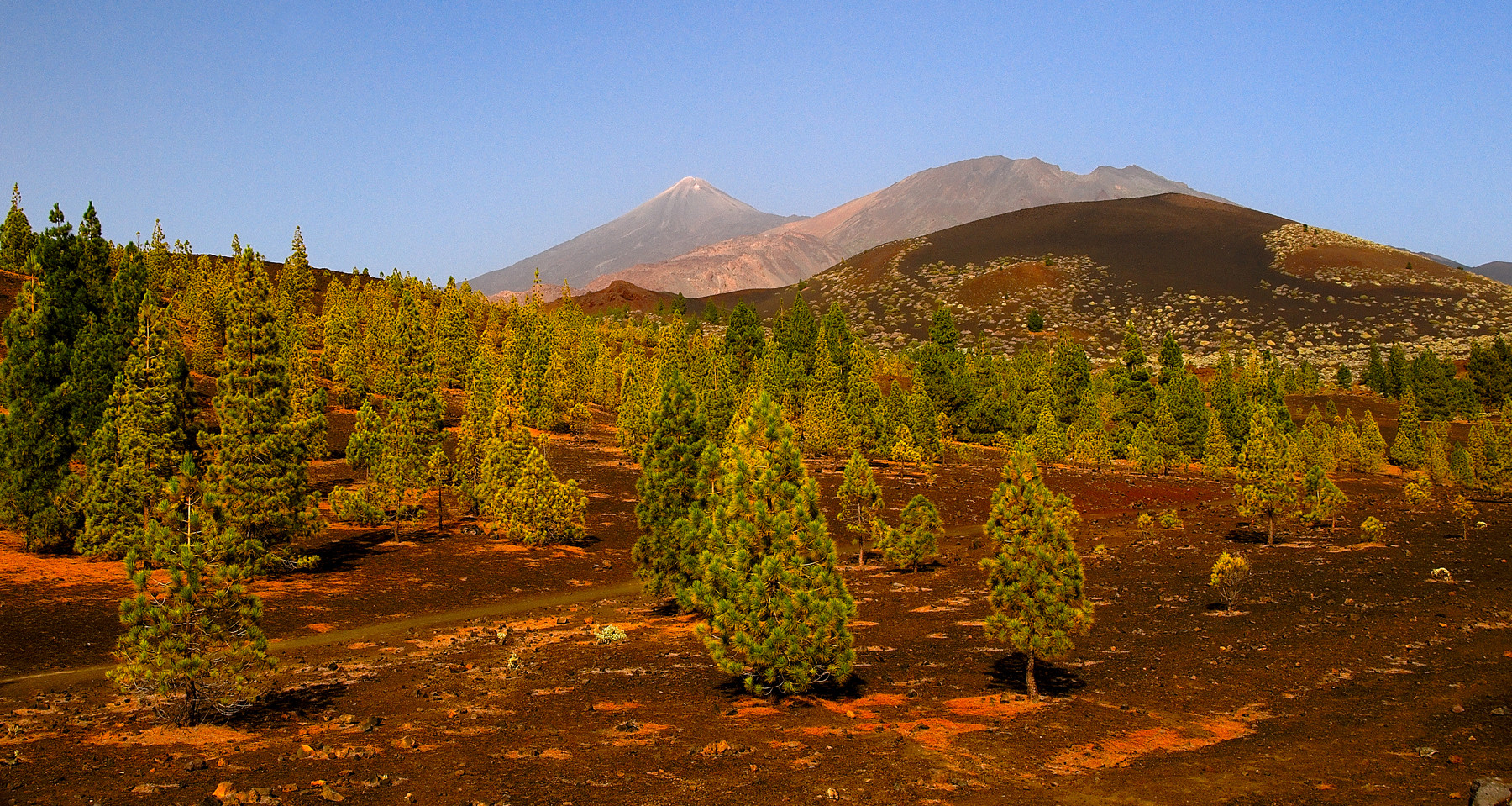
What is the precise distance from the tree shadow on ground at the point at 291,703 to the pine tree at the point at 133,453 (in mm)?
18661

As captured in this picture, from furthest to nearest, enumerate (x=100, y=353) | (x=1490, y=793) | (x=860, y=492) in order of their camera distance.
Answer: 1. (x=860, y=492)
2. (x=100, y=353)
3. (x=1490, y=793)

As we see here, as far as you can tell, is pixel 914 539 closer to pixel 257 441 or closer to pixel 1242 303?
pixel 257 441

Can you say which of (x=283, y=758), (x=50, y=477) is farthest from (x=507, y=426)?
(x=283, y=758)

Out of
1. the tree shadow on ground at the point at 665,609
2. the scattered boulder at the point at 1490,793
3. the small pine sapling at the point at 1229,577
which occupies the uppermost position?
the scattered boulder at the point at 1490,793

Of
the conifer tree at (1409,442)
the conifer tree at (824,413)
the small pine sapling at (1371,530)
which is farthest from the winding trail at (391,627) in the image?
the conifer tree at (1409,442)

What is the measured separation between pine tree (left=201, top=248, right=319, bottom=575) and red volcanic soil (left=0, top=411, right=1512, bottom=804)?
216 cm

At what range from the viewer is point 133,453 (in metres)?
34.5

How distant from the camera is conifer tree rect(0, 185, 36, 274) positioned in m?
74.4

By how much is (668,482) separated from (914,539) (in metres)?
11.8

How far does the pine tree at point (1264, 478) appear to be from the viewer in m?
38.8

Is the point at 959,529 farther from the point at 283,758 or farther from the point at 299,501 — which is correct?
the point at 283,758

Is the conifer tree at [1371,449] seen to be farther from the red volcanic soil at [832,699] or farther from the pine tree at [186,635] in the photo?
the pine tree at [186,635]

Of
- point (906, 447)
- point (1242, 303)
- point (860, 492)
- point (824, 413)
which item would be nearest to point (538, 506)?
point (860, 492)

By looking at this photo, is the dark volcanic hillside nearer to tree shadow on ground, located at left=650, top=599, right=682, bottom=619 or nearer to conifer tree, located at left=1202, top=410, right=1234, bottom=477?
conifer tree, located at left=1202, top=410, right=1234, bottom=477
